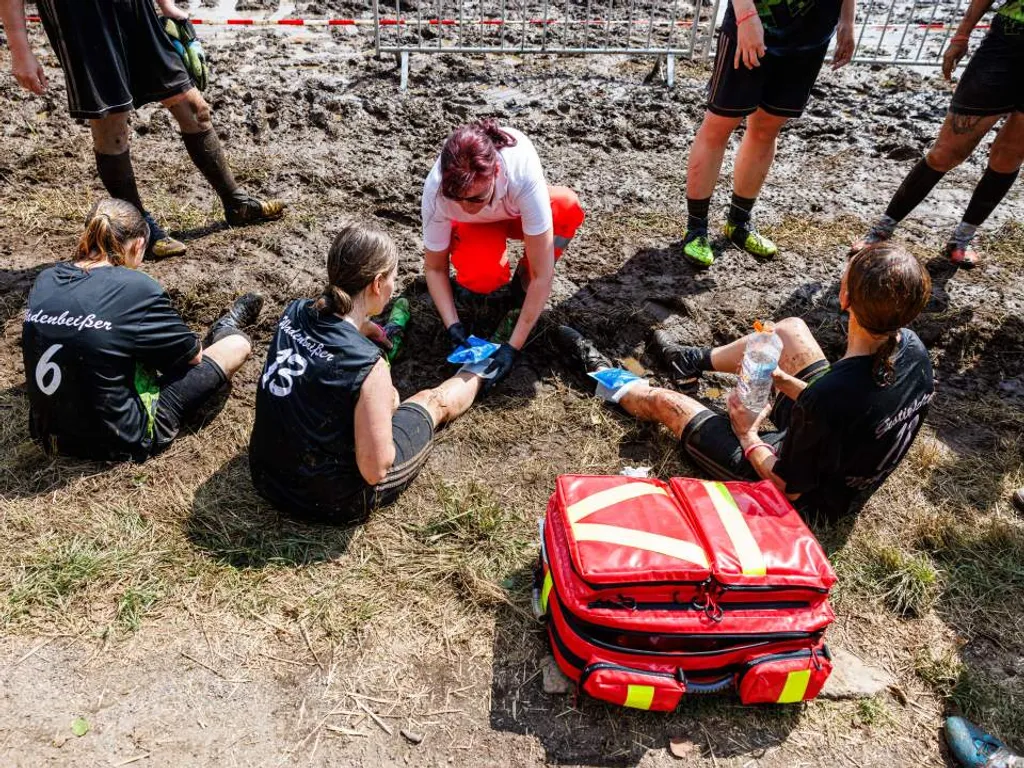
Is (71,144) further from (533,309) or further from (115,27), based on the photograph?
(533,309)

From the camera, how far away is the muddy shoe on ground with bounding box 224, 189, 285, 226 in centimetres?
Result: 485

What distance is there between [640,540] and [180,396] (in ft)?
7.31

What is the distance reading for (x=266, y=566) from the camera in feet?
9.87

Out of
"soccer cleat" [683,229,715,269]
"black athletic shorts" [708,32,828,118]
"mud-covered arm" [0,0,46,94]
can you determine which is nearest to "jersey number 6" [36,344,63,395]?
"mud-covered arm" [0,0,46,94]

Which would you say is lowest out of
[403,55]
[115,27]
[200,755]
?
[200,755]

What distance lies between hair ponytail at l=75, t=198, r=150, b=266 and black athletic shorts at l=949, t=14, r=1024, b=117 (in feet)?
14.3

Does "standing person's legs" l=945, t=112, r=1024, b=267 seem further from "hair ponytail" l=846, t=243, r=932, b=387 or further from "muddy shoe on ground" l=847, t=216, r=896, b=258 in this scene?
"hair ponytail" l=846, t=243, r=932, b=387

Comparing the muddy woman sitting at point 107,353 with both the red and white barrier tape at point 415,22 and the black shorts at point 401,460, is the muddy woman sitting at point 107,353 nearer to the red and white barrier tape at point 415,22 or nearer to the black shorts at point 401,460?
the black shorts at point 401,460

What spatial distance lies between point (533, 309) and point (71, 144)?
4028mm

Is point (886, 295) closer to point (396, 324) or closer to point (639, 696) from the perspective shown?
point (639, 696)

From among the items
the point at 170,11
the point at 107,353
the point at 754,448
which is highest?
the point at 170,11

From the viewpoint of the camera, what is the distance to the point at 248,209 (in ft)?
16.0

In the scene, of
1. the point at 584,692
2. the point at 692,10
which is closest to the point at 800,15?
the point at 584,692

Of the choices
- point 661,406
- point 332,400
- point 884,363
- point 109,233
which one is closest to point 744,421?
point 661,406
